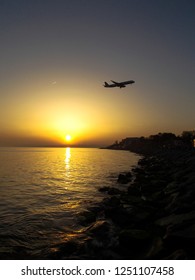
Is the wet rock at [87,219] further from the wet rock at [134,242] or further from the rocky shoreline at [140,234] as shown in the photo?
the wet rock at [134,242]

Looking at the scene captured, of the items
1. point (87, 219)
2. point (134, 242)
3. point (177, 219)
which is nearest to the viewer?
point (134, 242)

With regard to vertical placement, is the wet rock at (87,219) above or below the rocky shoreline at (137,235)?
below

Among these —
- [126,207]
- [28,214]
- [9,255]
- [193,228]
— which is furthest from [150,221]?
[28,214]

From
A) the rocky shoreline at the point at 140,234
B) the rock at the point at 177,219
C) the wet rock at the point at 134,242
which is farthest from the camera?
the rock at the point at 177,219

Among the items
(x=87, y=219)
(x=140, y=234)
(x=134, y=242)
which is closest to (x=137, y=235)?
(x=140, y=234)

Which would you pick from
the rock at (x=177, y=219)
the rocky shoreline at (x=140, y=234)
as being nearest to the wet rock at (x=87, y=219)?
the rocky shoreline at (x=140, y=234)

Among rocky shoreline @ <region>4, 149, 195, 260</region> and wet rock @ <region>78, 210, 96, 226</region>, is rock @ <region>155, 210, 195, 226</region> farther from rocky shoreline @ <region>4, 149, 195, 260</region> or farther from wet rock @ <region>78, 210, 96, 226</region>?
wet rock @ <region>78, 210, 96, 226</region>

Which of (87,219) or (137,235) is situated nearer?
(137,235)

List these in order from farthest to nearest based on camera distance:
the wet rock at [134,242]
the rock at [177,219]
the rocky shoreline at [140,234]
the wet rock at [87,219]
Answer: the wet rock at [87,219] < the rock at [177,219] < the wet rock at [134,242] < the rocky shoreline at [140,234]

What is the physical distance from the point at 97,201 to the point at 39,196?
5.65 meters

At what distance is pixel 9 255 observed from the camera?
901cm

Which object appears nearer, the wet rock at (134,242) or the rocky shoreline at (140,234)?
the rocky shoreline at (140,234)

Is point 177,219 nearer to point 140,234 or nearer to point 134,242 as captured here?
point 140,234
